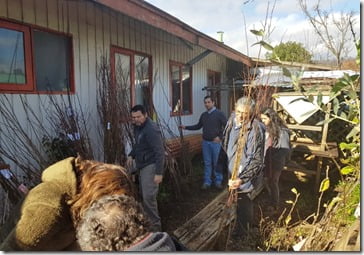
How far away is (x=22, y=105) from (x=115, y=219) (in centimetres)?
268

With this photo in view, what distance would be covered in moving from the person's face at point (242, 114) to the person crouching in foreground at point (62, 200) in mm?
1623

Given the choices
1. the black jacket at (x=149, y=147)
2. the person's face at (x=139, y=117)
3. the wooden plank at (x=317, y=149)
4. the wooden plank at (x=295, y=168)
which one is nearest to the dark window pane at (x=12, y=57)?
the person's face at (x=139, y=117)

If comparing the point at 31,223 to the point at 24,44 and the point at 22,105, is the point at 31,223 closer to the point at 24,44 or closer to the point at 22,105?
the point at 22,105

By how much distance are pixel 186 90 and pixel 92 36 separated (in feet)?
12.5

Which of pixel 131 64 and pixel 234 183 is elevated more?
pixel 131 64

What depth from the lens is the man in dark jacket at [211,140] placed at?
5246mm

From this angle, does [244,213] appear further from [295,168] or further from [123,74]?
[123,74]

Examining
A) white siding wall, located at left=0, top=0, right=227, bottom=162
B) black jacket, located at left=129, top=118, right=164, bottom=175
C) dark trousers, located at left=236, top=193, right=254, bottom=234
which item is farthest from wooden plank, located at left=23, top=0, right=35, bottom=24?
dark trousers, located at left=236, top=193, right=254, bottom=234

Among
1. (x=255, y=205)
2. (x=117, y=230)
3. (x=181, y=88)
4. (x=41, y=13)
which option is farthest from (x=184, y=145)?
(x=117, y=230)

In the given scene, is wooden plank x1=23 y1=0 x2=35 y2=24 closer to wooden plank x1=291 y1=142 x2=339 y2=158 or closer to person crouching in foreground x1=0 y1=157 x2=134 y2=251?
person crouching in foreground x1=0 y1=157 x2=134 y2=251

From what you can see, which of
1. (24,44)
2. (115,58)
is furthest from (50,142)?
(115,58)

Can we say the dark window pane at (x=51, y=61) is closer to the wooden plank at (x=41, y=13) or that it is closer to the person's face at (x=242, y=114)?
the wooden plank at (x=41, y=13)

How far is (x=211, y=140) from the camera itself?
5.29 meters

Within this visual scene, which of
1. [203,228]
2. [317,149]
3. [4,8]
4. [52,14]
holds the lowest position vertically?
[203,228]
